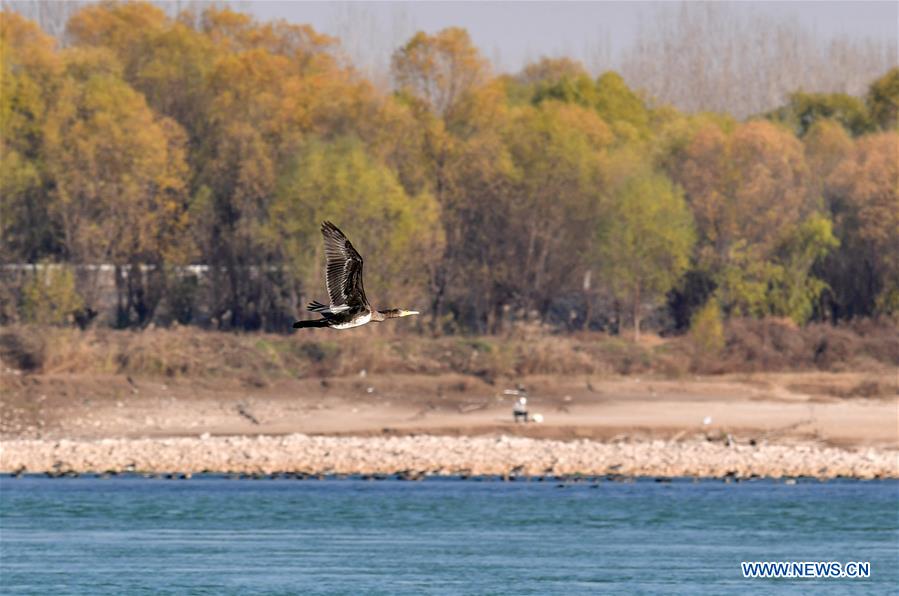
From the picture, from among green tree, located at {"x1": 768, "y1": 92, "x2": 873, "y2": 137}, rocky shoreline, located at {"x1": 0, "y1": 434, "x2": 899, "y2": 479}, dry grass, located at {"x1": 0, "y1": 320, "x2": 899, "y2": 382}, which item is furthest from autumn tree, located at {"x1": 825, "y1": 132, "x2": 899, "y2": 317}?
rocky shoreline, located at {"x1": 0, "y1": 434, "x2": 899, "y2": 479}

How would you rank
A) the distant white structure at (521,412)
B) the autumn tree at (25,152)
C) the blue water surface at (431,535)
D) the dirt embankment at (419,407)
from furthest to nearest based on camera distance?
the autumn tree at (25,152)
the distant white structure at (521,412)
the dirt embankment at (419,407)
the blue water surface at (431,535)

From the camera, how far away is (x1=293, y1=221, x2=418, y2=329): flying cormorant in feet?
59.9

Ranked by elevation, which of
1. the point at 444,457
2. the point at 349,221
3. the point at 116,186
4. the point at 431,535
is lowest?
the point at 431,535

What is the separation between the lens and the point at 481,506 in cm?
3734

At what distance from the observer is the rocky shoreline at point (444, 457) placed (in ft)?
136

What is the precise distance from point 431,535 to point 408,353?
20.4m

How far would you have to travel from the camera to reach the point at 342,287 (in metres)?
18.4

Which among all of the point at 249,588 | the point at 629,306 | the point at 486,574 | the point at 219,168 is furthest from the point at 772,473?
the point at 219,168

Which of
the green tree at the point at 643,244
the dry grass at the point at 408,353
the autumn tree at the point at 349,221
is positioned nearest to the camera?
the dry grass at the point at 408,353

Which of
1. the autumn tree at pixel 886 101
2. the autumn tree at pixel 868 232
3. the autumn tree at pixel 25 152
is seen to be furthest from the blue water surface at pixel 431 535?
the autumn tree at pixel 886 101

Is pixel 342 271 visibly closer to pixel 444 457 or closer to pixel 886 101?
pixel 444 457

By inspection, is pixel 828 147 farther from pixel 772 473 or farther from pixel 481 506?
pixel 481 506

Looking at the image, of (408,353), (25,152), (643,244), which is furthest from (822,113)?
(25,152)

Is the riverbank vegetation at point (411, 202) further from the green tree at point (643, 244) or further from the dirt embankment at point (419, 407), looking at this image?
the dirt embankment at point (419, 407)
